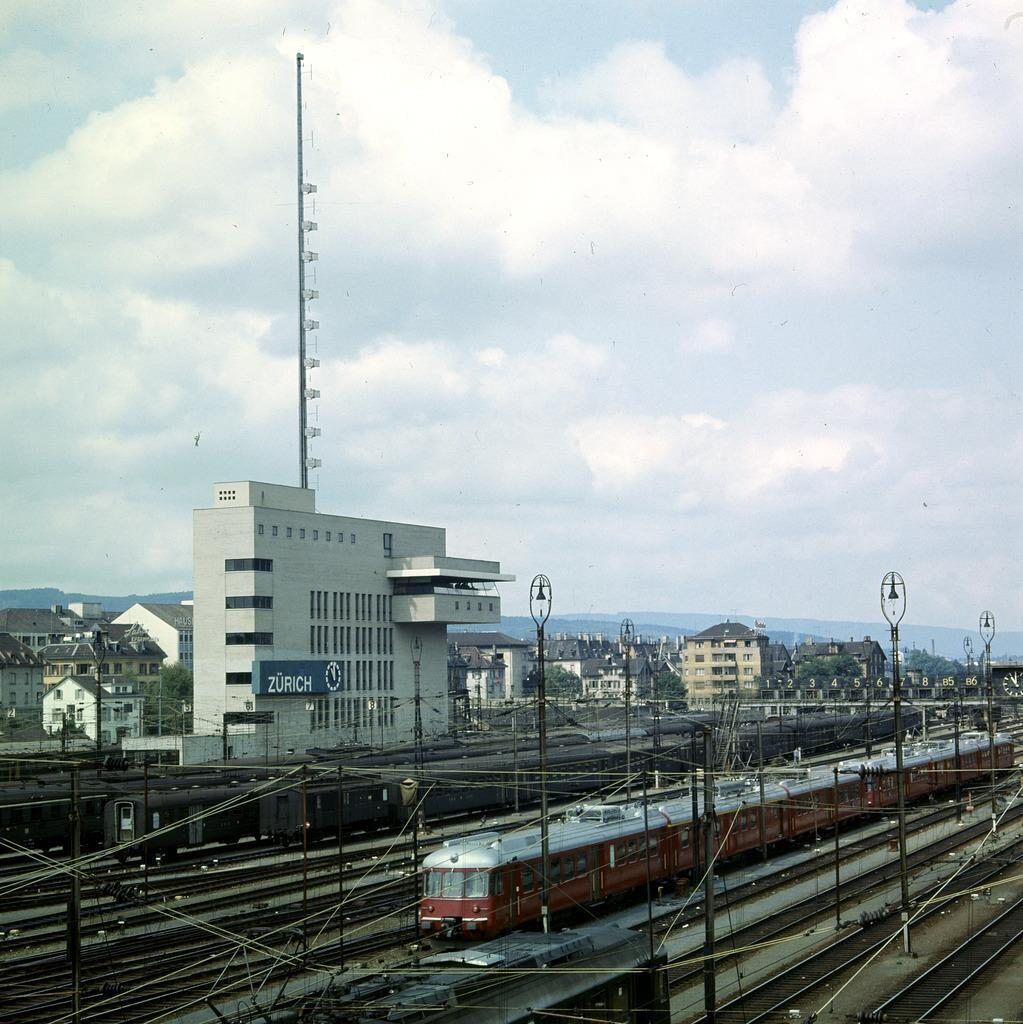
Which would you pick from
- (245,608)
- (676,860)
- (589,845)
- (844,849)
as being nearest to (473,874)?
(589,845)

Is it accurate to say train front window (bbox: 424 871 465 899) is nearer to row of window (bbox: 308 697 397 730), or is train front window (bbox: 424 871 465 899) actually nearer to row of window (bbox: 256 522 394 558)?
row of window (bbox: 308 697 397 730)

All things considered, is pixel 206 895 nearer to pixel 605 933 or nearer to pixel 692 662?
pixel 605 933

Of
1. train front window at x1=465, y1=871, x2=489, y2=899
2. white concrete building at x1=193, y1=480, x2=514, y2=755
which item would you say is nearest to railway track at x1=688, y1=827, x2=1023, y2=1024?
train front window at x1=465, y1=871, x2=489, y2=899

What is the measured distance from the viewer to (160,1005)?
76.4 feet

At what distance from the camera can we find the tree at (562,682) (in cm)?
16612

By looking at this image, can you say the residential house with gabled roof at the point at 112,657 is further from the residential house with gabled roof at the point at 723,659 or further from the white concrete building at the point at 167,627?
the residential house with gabled roof at the point at 723,659

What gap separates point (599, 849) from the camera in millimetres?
32750

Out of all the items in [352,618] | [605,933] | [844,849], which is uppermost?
[352,618]

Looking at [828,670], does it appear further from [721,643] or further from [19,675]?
[19,675]

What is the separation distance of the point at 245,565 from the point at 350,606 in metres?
10.7

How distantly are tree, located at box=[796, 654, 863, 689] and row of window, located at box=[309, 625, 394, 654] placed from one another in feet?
240

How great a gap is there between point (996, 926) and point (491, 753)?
3100 cm

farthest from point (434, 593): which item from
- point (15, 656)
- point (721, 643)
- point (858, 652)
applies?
point (858, 652)

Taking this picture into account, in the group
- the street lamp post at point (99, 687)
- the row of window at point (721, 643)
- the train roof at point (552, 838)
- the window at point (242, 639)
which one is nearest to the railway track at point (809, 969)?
the train roof at point (552, 838)
